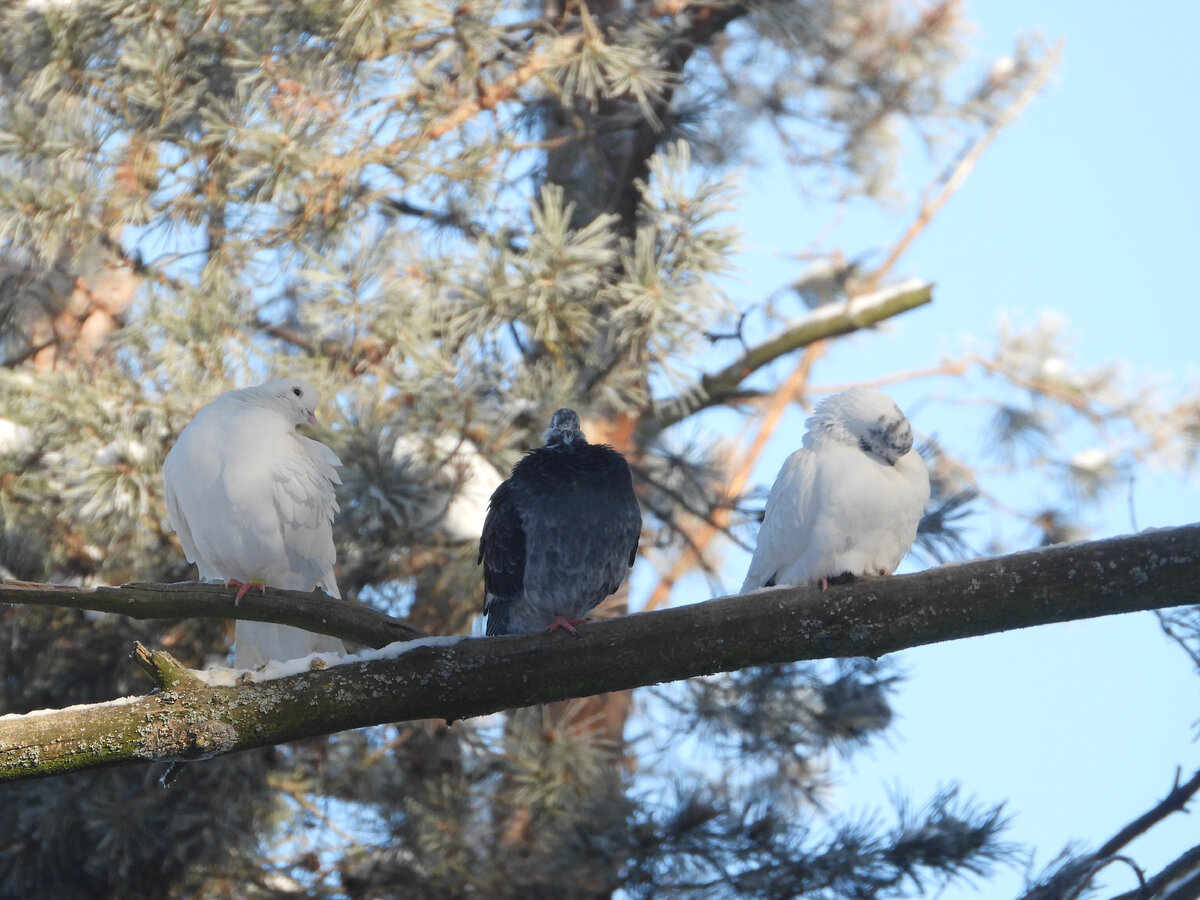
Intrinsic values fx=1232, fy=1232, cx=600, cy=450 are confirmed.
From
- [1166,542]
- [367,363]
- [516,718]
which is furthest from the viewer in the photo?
[516,718]

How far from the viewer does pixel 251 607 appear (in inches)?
96.3

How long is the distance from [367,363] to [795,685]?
6.60ft

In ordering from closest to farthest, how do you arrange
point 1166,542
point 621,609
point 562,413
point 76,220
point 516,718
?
point 1166,542
point 562,413
point 76,220
point 516,718
point 621,609

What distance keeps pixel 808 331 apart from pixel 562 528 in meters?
2.62

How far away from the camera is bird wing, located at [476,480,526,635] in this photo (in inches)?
120

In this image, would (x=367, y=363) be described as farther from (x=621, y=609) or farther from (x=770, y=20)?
(x=770, y=20)

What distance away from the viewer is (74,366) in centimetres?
425

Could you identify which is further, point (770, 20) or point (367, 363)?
point (770, 20)

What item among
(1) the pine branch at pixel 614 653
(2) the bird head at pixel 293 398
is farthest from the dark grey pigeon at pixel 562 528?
(2) the bird head at pixel 293 398

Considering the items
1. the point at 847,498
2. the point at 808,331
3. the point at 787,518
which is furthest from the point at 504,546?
the point at 808,331

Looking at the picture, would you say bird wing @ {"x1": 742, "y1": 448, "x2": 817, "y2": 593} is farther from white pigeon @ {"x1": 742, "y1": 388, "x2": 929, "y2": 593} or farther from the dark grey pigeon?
the dark grey pigeon

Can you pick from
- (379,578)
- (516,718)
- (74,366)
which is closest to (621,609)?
(516,718)

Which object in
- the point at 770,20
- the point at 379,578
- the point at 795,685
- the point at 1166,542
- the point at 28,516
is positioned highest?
the point at 770,20

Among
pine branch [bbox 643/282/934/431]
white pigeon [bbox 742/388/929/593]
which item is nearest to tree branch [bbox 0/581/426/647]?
white pigeon [bbox 742/388/929/593]
